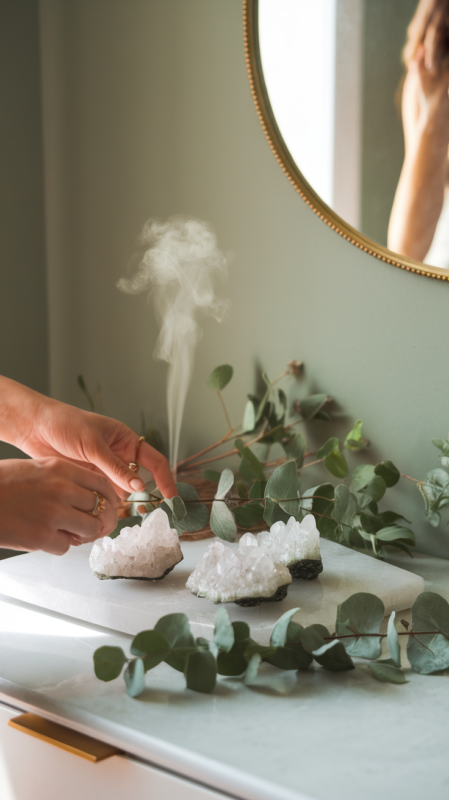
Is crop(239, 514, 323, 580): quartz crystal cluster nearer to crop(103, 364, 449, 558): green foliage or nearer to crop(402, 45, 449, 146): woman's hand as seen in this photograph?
crop(103, 364, 449, 558): green foliage

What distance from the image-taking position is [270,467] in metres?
1.35

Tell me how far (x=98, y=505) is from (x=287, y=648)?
0.89 feet

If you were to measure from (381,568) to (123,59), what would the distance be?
4.13 ft

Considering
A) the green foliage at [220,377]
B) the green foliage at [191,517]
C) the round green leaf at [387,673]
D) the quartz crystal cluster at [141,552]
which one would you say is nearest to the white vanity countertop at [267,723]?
the round green leaf at [387,673]

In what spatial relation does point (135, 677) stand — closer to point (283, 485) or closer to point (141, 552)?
point (141, 552)

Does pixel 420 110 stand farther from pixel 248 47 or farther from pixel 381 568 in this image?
pixel 381 568

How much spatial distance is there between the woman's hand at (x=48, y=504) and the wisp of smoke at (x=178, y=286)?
654mm

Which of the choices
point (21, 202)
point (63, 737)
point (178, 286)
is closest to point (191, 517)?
point (63, 737)

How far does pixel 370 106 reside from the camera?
45.5 inches

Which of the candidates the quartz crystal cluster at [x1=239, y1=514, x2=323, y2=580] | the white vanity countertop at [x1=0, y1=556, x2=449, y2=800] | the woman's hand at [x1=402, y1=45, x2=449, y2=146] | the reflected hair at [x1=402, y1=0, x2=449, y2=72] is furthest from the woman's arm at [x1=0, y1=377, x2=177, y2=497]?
the reflected hair at [x1=402, y1=0, x2=449, y2=72]

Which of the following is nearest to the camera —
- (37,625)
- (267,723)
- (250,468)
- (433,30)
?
(267,723)

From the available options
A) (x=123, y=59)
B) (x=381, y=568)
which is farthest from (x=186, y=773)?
(x=123, y=59)

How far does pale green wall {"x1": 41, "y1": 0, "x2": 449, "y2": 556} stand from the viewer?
1.21 meters

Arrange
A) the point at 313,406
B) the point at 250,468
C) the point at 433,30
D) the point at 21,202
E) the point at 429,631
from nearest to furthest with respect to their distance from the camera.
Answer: the point at 429,631, the point at 433,30, the point at 250,468, the point at 313,406, the point at 21,202
